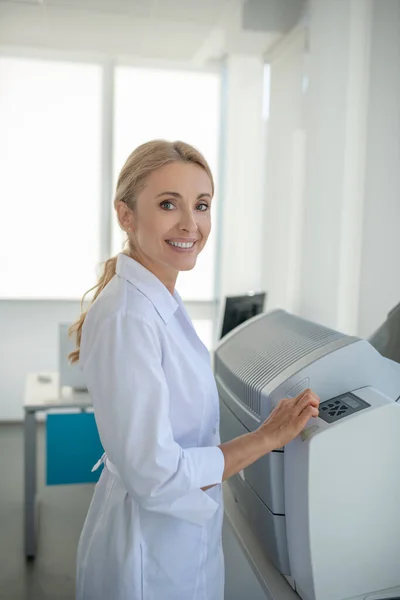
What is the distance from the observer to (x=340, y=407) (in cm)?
94

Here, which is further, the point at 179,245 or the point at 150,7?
the point at 150,7

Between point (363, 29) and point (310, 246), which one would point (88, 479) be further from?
point (363, 29)

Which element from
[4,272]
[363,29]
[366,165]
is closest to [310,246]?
[366,165]

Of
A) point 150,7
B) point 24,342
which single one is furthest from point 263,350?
point 24,342

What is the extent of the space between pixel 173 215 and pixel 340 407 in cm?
43

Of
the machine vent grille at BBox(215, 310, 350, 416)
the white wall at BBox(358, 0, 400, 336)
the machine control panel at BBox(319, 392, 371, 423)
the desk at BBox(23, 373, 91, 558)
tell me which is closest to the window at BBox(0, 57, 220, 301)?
the desk at BBox(23, 373, 91, 558)

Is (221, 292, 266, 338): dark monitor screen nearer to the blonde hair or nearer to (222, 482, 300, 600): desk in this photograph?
(222, 482, 300, 600): desk

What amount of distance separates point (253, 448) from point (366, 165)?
214 centimetres

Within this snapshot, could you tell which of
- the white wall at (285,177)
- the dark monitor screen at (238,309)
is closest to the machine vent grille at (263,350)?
the dark monitor screen at (238,309)

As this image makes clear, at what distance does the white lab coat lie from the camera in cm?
83

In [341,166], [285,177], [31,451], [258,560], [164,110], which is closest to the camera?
[258,560]

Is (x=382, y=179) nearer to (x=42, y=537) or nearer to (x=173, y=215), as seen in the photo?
(x=173, y=215)

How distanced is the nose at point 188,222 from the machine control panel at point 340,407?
1.24ft

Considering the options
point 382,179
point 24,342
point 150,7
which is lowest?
point 24,342
